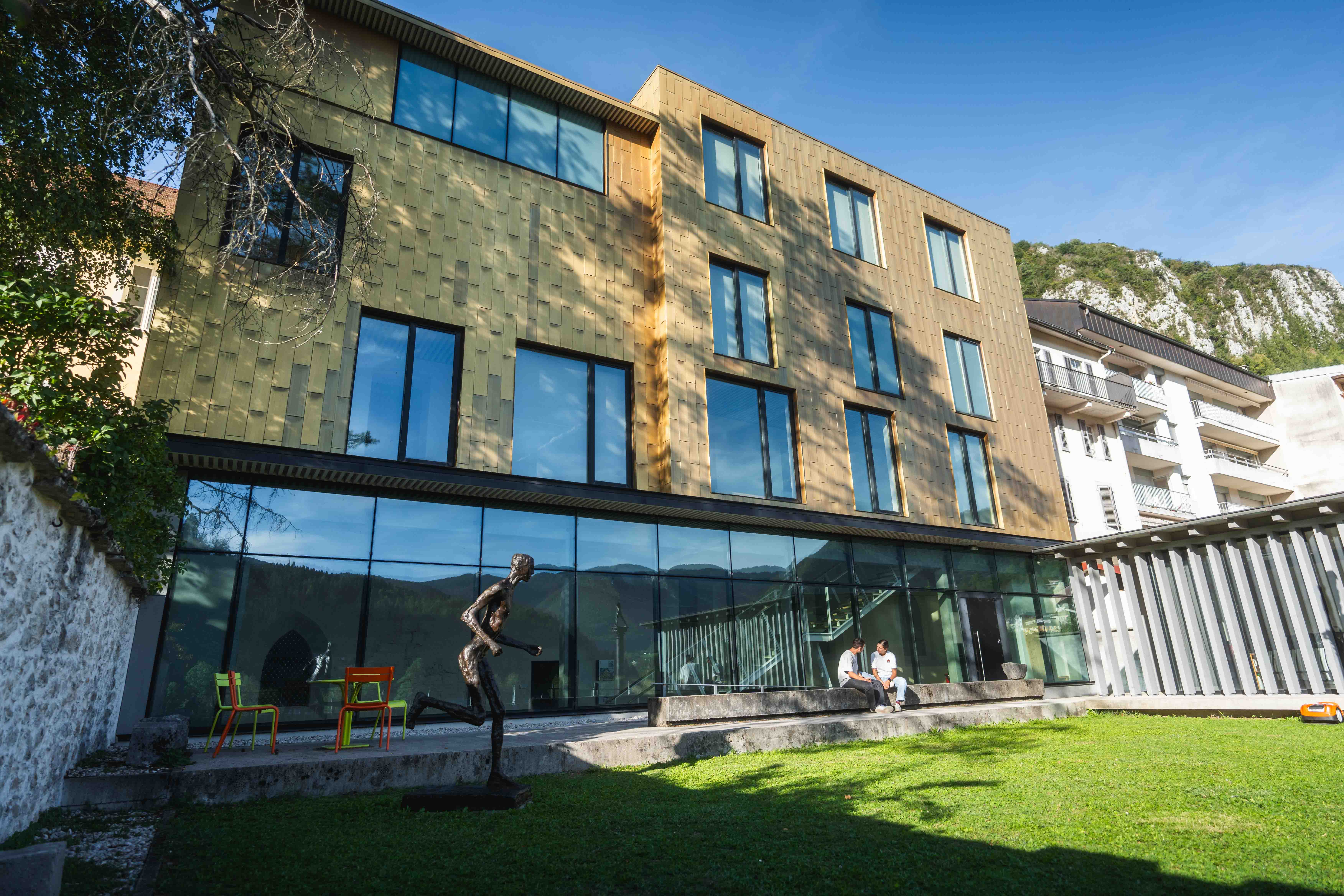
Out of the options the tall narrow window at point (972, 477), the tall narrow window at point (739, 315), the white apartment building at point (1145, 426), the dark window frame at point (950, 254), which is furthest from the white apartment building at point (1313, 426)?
the tall narrow window at point (739, 315)

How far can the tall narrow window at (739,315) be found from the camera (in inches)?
656

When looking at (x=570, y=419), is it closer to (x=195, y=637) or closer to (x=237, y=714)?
(x=195, y=637)

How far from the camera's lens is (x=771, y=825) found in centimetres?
574

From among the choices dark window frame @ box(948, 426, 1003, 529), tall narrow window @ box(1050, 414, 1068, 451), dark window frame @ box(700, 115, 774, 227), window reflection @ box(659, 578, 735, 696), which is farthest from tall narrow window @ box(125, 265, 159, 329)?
tall narrow window @ box(1050, 414, 1068, 451)

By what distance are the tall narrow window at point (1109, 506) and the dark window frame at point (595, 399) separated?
20.7 m

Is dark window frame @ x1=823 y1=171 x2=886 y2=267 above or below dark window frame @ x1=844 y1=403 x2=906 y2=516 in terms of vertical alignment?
above

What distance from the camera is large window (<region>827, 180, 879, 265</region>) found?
783 inches

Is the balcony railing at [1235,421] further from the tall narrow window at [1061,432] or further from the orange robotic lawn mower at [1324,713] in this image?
the orange robotic lawn mower at [1324,713]

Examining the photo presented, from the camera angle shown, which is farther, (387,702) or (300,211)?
(300,211)

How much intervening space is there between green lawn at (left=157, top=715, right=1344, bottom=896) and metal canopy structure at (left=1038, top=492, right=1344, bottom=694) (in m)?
5.92

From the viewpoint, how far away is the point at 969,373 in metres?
21.4

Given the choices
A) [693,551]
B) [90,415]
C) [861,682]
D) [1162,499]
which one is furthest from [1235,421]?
[90,415]

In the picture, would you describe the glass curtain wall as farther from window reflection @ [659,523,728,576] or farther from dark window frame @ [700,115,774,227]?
dark window frame @ [700,115,774,227]

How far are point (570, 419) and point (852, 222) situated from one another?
35.3 ft
